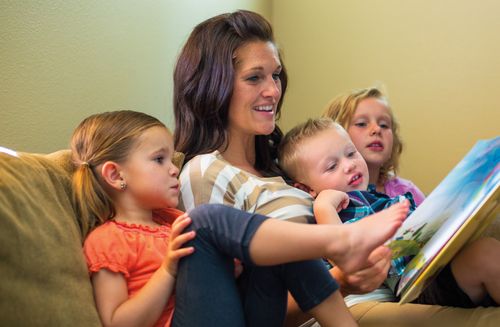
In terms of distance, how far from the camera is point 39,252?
878 mm

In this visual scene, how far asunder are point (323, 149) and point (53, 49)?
30.6 inches

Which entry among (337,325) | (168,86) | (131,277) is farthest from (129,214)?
Answer: (168,86)

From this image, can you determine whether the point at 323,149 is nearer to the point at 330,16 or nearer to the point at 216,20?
the point at 216,20

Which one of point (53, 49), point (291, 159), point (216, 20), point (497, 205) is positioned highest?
point (216, 20)

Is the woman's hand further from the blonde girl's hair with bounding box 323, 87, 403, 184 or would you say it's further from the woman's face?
the blonde girl's hair with bounding box 323, 87, 403, 184

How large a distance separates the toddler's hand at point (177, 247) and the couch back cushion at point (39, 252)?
14cm

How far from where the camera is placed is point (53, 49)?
152 centimetres

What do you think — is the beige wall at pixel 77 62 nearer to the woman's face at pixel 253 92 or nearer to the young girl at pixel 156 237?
the young girl at pixel 156 237

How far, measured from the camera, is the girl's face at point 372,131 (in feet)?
6.24

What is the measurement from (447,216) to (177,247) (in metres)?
0.51

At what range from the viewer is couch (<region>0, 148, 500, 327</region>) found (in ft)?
2.66

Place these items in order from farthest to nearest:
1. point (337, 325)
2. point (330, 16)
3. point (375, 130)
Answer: point (330, 16)
point (375, 130)
point (337, 325)

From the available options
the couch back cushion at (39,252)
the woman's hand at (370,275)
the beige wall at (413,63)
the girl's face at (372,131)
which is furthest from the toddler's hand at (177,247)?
the beige wall at (413,63)

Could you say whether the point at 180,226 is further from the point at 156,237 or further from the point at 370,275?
the point at 370,275
